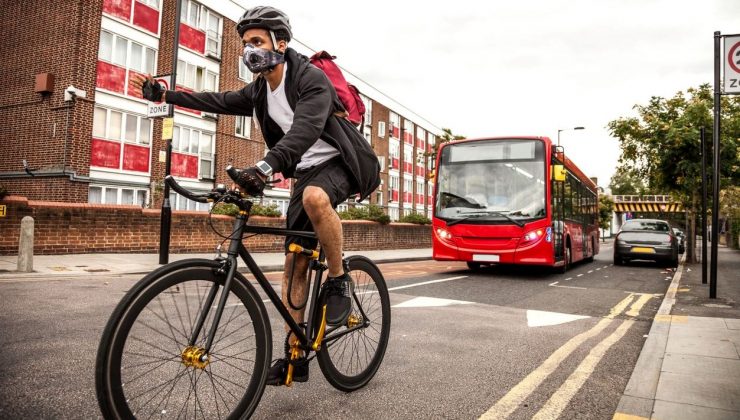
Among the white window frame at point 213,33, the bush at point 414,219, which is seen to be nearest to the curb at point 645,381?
the bush at point 414,219

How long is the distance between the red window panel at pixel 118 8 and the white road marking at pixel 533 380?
21512mm

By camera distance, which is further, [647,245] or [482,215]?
[647,245]

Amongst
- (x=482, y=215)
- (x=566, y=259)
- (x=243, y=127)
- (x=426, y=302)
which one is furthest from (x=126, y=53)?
(x=426, y=302)

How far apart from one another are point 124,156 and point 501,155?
16.1m

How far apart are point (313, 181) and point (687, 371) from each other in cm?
284

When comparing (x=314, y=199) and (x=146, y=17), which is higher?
(x=146, y=17)

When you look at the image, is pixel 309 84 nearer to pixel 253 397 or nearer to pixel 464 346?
pixel 253 397

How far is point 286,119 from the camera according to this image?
8.89 feet

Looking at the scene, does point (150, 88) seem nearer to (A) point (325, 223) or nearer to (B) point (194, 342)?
(A) point (325, 223)

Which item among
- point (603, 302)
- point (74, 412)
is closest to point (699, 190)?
point (603, 302)

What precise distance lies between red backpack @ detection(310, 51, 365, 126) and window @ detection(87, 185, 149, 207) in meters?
18.7

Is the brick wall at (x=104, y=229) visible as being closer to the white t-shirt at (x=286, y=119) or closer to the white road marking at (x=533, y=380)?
the white road marking at (x=533, y=380)

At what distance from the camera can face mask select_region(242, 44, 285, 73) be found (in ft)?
8.35

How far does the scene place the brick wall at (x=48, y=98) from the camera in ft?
62.2
